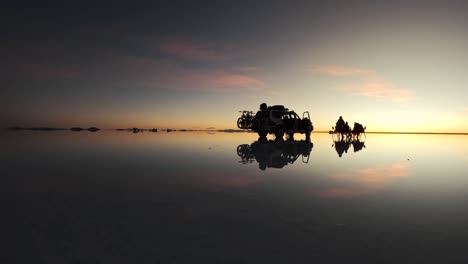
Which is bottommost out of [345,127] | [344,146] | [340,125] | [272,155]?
[272,155]

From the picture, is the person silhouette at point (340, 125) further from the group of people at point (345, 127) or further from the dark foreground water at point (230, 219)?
the dark foreground water at point (230, 219)

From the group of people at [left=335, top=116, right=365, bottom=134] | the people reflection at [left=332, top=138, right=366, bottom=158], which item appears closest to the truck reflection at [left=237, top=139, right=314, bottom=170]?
the people reflection at [left=332, top=138, right=366, bottom=158]

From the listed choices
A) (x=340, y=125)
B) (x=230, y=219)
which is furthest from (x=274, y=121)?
(x=230, y=219)

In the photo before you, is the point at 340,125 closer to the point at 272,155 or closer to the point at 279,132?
the point at 279,132

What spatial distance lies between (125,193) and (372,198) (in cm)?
551

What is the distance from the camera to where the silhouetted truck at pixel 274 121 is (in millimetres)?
31594

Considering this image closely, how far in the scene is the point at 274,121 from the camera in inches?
1241

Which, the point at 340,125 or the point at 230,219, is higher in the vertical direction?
the point at 340,125

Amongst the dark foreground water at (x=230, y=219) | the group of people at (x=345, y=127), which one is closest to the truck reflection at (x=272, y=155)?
the dark foreground water at (x=230, y=219)

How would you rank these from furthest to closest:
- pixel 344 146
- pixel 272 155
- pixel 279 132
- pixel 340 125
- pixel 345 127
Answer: pixel 340 125, pixel 345 127, pixel 279 132, pixel 344 146, pixel 272 155

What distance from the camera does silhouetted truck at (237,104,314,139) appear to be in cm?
3159

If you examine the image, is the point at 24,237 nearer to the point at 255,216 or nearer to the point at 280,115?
the point at 255,216

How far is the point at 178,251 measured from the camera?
386 centimetres

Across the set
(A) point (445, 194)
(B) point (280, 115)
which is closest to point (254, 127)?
(B) point (280, 115)
